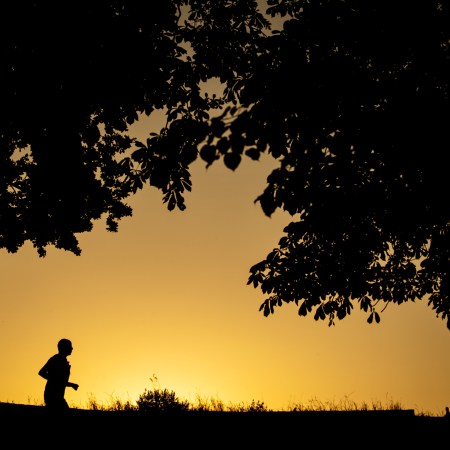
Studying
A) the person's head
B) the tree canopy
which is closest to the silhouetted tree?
the tree canopy

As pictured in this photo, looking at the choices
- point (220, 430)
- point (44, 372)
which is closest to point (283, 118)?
point (220, 430)

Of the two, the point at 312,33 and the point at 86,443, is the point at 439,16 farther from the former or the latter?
the point at 86,443

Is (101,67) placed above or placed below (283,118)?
above

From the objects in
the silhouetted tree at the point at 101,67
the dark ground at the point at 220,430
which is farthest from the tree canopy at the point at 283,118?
the dark ground at the point at 220,430

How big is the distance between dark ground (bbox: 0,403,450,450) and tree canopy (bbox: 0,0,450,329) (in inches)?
72.6

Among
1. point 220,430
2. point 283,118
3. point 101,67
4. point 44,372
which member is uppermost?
point 101,67

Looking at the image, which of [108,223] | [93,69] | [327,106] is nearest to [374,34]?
[327,106]

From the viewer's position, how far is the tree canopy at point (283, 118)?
523 cm

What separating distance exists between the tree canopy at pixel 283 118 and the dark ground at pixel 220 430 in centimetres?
184

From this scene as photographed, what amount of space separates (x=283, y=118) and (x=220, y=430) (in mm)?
3999

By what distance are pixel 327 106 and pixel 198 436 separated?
4.39 metres

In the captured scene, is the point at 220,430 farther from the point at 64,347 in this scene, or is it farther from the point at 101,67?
the point at 101,67

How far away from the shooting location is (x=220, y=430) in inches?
228

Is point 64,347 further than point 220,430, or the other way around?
point 64,347
